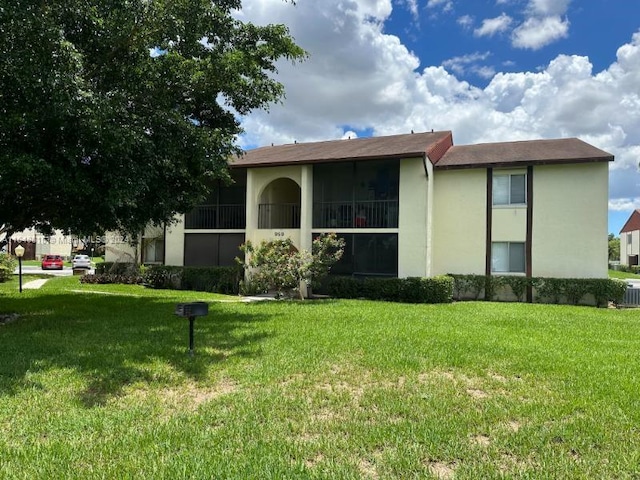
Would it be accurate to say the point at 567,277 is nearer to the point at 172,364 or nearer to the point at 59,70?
the point at 172,364

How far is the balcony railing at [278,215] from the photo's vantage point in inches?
846

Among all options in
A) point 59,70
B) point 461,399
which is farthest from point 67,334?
point 461,399

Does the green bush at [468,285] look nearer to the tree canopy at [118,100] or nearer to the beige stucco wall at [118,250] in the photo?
the tree canopy at [118,100]

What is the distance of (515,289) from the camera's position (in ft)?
59.5

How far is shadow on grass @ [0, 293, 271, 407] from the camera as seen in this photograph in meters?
6.50

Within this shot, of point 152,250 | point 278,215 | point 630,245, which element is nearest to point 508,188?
point 278,215

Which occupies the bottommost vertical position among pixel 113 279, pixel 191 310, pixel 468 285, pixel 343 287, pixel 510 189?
pixel 113 279

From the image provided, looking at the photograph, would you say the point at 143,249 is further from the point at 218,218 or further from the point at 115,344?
the point at 115,344

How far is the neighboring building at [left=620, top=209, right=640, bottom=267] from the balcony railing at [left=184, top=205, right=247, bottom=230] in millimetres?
53256

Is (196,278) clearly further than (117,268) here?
No

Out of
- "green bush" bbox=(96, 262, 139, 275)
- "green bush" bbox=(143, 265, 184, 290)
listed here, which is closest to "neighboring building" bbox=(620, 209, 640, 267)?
"green bush" bbox=(143, 265, 184, 290)

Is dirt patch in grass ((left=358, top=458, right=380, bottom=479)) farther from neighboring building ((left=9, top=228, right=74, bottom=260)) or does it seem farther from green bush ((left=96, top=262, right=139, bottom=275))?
neighboring building ((left=9, top=228, right=74, bottom=260))

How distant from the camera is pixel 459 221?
19328 mm

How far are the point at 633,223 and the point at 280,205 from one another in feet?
177
